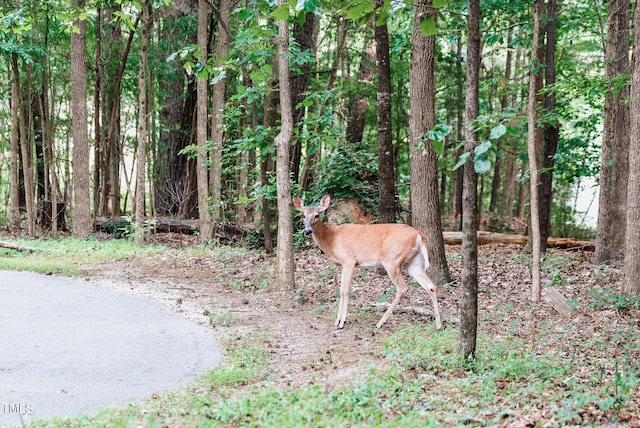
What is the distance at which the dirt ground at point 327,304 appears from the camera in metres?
6.50

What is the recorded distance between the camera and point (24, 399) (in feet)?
16.4

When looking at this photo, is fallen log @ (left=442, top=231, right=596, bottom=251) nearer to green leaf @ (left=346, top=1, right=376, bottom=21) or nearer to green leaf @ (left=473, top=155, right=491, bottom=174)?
green leaf @ (left=346, top=1, right=376, bottom=21)

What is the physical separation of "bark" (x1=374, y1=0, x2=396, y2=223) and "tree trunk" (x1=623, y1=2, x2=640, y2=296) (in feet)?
11.2

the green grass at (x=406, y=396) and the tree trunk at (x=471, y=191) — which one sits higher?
the tree trunk at (x=471, y=191)

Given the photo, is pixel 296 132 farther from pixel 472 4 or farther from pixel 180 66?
pixel 180 66

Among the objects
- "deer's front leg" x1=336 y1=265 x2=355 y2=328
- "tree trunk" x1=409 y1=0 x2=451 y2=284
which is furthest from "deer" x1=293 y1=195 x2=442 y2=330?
Answer: "tree trunk" x1=409 y1=0 x2=451 y2=284

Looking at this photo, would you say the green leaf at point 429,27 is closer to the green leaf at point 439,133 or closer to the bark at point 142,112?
the green leaf at point 439,133

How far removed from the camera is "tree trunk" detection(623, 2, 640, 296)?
303 inches

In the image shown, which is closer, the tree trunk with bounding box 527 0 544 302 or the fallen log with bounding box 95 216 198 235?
the tree trunk with bounding box 527 0 544 302

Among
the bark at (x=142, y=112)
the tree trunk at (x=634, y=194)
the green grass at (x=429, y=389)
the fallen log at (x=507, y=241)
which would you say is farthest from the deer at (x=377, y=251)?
the bark at (x=142, y=112)

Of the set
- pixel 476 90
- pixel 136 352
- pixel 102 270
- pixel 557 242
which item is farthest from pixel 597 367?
pixel 557 242

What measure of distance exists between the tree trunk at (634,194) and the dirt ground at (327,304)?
1.68 ft

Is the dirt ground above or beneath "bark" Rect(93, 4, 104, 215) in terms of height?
beneath

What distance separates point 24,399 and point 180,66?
51.6ft
